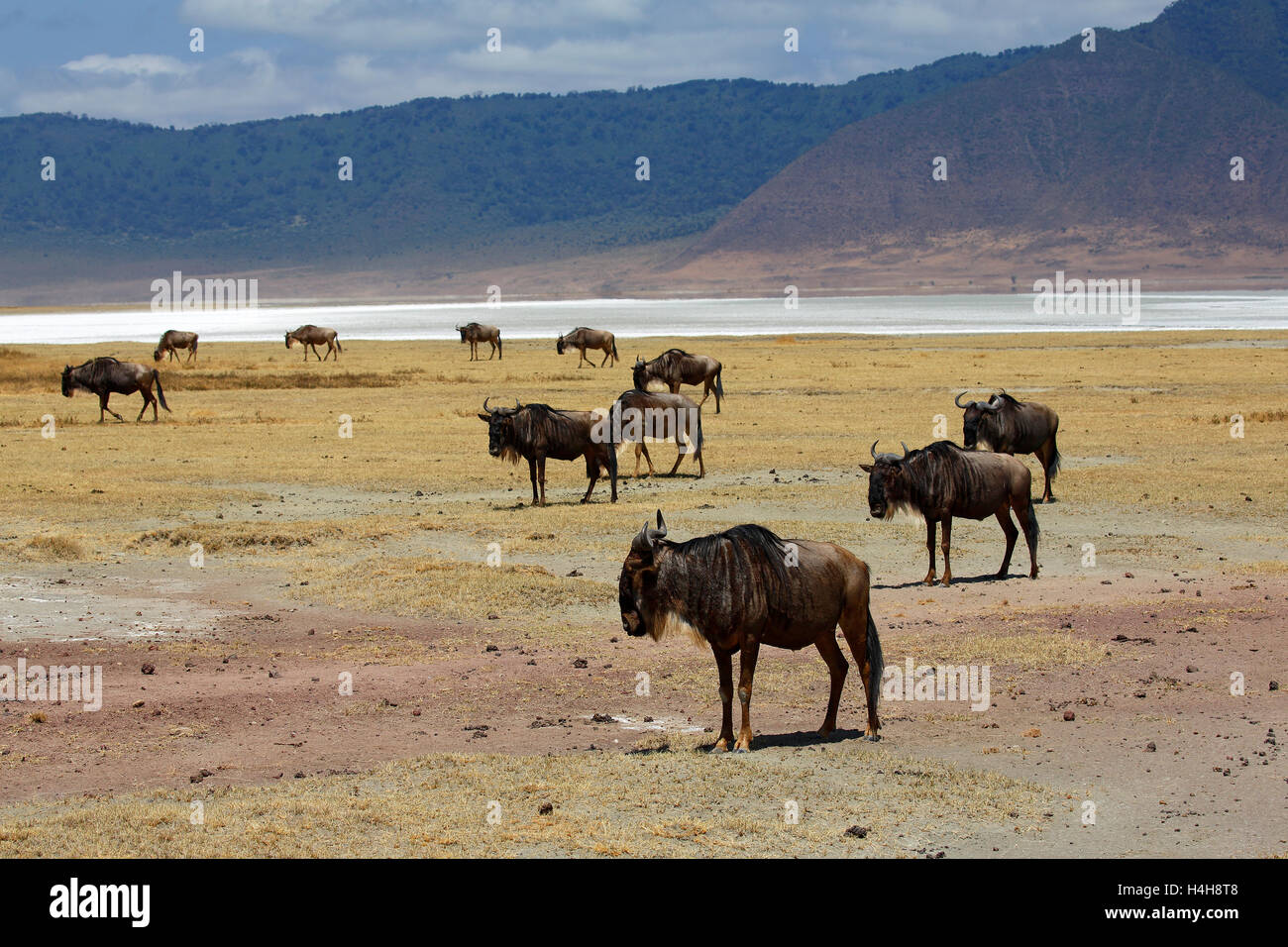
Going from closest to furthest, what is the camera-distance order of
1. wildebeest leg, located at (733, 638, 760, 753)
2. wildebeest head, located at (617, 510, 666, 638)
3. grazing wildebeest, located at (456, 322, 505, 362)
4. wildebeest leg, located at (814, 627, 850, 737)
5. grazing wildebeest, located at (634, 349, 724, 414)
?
wildebeest head, located at (617, 510, 666, 638)
wildebeest leg, located at (733, 638, 760, 753)
wildebeest leg, located at (814, 627, 850, 737)
grazing wildebeest, located at (634, 349, 724, 414)
grazing wildebeest, located at (456, 322, 505, 362)

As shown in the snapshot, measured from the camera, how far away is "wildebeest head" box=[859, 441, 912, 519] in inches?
595

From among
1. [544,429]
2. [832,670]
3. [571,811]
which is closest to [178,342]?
[544,429]

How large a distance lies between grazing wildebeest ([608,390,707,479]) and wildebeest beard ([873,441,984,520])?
670 cm

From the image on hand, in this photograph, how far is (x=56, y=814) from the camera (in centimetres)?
858

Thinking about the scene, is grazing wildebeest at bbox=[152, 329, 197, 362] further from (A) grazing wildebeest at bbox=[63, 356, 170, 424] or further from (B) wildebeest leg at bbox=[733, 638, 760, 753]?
(B) wildebeest leg at bbox=[733, 638, 760, 753]

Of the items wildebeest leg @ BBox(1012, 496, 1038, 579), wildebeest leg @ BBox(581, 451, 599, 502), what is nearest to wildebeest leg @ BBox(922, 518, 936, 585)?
wildebeest leg @ BBox(1012, 496, 1038, 579)

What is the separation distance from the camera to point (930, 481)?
1541cm

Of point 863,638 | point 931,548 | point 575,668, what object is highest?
point 931,548

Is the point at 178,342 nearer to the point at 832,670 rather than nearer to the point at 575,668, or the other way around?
the point at 575,668

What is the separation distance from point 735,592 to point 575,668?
11.1 ft

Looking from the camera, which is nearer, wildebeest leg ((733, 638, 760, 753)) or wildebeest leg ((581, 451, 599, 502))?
wildebeest leg ((733, 638, 760, 753))

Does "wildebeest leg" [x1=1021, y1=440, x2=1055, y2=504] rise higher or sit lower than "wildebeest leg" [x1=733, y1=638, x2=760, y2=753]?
higher

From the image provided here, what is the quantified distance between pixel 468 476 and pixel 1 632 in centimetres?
1100

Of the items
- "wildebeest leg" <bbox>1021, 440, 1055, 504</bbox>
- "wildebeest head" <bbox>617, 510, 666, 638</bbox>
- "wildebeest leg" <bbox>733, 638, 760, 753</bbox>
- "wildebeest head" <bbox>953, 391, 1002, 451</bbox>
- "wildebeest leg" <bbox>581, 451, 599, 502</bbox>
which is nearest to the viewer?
"wildebeest head" <bbox>617, 510, 666, 638</bbox>
